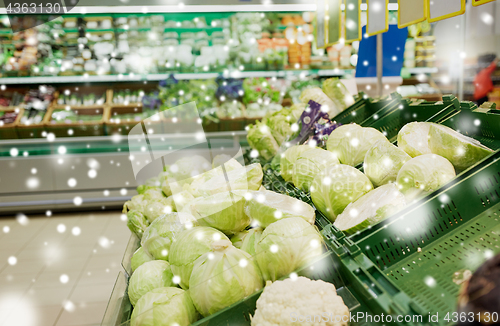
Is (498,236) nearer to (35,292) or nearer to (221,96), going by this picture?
(35,292)

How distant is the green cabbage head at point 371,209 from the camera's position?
1122mm

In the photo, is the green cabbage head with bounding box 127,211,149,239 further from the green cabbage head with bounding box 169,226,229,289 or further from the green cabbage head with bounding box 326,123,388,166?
the green cabbage head with bounding box 326,123,388,166

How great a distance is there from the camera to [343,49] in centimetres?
483

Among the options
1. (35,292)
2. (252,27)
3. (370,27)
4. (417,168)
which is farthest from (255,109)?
(417,168)

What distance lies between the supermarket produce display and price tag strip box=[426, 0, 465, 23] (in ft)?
1.24

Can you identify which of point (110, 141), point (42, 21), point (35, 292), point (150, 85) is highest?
point (42, 21)

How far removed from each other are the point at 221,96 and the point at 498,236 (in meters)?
4.00

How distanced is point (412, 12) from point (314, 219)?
119 centimetres

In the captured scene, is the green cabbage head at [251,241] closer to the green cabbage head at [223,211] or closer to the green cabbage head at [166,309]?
the green cabbage head at [223,211]

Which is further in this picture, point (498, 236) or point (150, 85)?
point (150, 85)

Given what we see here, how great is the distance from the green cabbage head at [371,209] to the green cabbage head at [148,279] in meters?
0.68

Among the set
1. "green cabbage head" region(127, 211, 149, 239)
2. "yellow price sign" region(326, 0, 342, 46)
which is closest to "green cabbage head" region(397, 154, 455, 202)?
"green cabbage head" region(127, 211, 149, 239)

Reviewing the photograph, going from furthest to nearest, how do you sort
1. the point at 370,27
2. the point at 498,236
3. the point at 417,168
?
1. the point at 370,27
2. the point at 417,168
3. the point at 498,236

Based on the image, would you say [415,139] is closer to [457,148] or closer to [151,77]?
[457,148]
